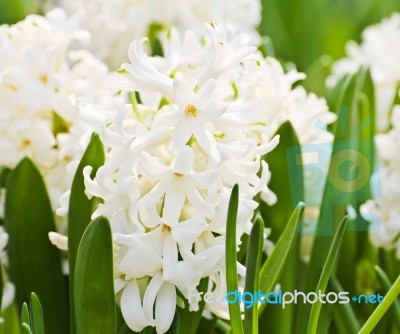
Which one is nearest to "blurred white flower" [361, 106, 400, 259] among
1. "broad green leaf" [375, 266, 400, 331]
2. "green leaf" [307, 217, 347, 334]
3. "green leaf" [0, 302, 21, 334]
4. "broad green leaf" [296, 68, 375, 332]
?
"broad green leaf" [296, 68, 375, 332]

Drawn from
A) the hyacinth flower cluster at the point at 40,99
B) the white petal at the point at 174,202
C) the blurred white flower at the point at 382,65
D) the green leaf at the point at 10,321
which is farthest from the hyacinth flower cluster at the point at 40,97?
the blurred white flower at the point at 382,65

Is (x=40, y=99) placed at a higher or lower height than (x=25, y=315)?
higher

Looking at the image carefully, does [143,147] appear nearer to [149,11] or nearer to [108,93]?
[108,93]

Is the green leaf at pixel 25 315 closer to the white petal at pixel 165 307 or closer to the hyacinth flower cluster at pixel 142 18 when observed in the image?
the white petal at pixel 165 307

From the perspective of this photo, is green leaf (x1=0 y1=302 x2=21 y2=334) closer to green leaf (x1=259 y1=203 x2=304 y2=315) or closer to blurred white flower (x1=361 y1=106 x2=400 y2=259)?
green leaf (x1=259 y1=203 x2=304 y2=315)

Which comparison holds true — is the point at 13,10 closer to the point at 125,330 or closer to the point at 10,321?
the point at 10,321

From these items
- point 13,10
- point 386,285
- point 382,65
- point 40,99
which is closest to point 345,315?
point 386,285

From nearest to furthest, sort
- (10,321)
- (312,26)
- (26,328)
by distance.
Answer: (26,328) → (10,321) → (312,26)
